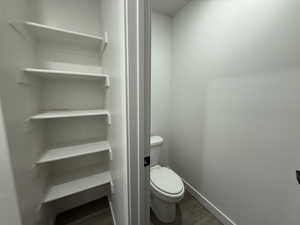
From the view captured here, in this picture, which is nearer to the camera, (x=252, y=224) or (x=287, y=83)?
(x=287, y=83)

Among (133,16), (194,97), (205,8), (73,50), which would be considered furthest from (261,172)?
(73,50)

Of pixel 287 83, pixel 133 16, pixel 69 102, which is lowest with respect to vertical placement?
pixel 69 102

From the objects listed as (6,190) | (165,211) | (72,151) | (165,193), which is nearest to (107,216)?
(165,211)

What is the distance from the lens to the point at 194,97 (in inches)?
63.4

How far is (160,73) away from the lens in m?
1.88

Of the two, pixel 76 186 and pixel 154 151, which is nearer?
pixel 76 186

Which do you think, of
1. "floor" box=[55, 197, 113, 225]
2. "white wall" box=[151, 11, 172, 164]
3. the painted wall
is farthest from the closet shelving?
the painted wall

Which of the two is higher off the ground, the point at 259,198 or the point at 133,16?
the point at 133,16

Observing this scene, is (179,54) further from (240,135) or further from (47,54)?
(47,54)

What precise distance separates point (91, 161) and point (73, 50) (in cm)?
123

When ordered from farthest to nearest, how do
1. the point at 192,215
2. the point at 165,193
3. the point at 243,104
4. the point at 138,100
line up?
1. the point at 192,215
2. the point at 165,193
3. the point at 243,104
4. the point at 138,100

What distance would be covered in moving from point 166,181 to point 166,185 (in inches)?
2.2

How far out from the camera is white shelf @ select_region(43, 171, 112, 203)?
116 centimetres

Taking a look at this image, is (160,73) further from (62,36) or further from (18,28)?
(18,28)
